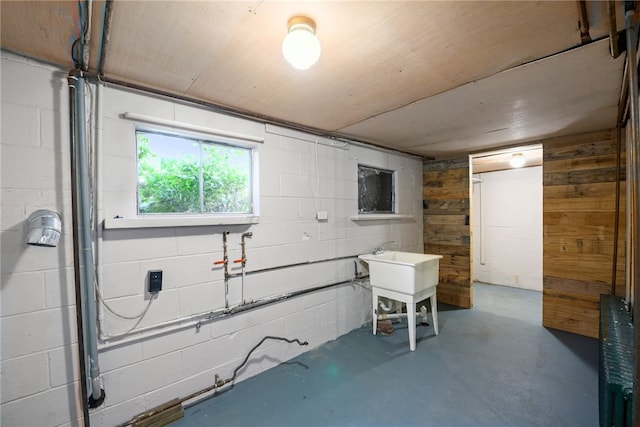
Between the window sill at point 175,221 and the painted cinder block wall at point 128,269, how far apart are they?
8 cm

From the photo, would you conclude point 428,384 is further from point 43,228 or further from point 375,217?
point 43,228

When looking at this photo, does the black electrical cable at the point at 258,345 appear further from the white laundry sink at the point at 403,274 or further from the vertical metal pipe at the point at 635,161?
the vertical metal pipe at the point at 635,161

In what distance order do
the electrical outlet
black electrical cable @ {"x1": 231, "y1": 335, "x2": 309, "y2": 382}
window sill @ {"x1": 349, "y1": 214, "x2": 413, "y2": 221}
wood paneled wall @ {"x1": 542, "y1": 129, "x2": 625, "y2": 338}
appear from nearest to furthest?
the electrical outlet → black electrical cable @ {"x1": 231, "y1": 335, "x2": 309, "y2": 382} → wood paneled wall @ {"x1": 542, "y1": 129, "x2": 625, "y2": 338} → window sill @ {"x1": 349, "y1": 214, "x2": 413, "y2": 221}

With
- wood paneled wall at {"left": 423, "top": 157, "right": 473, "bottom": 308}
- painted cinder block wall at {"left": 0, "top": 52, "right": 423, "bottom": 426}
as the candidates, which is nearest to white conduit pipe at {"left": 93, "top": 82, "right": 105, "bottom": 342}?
painted cinder block wall at {"left": 0, "top": 52, "right": 423, "bottom": 426}

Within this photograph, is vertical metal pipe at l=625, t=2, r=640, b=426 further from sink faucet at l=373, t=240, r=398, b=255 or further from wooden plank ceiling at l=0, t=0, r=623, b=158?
sink faucet at l=373, t=240, r=398, b=255

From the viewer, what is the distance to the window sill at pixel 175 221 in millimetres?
1620

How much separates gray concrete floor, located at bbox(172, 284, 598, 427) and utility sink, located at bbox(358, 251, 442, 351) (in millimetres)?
331

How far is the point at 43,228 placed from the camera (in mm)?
1347

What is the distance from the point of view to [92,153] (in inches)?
63.0

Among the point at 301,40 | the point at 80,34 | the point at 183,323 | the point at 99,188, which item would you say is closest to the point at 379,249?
the point at 183,323

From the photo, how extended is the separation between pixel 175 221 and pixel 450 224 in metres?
3.68

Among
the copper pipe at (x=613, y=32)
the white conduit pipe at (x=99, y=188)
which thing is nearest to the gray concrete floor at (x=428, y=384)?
the white conduit pipe at (x=99, y=188)

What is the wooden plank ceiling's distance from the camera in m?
1.14

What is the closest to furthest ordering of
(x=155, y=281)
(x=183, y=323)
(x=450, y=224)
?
1. (x=155, y=281)
2. (x=183, y=323)
3. (x=450, y=224)
